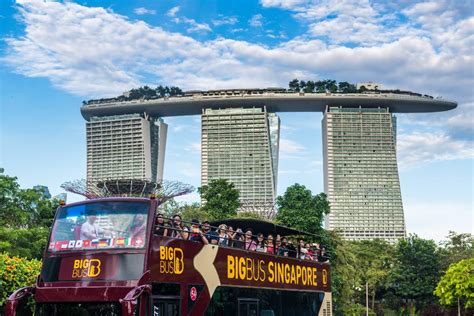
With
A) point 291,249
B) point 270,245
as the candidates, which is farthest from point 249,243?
point 291,249

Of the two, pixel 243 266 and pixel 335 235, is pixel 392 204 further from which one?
pixel 243 266

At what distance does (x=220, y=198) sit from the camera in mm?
56438

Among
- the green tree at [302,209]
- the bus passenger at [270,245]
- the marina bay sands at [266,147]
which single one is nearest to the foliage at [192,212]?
the green tree at [302,209]

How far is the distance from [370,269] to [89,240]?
52864 mm

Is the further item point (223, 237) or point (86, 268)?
point (223, 237)

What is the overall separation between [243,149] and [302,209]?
252ft

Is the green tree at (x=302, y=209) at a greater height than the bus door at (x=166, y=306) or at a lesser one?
greater

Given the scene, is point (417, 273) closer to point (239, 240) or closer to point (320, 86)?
point (239, 240)

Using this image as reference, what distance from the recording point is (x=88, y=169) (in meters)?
131

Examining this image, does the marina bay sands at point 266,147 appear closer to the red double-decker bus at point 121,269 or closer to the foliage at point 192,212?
the foliage at point 192,212

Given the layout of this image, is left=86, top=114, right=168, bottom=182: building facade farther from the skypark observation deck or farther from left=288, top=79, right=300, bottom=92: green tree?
left=288, top=79, right=300, bottom=92: green tree

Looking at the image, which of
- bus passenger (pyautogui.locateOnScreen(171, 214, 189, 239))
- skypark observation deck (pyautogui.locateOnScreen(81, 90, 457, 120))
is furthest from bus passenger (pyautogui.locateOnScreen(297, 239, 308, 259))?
skypark observation deck (pyautogui.locateOnScreen(81, 90, 457, 120))

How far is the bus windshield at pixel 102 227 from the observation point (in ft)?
37.8

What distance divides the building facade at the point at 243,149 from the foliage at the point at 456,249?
57.3 m
